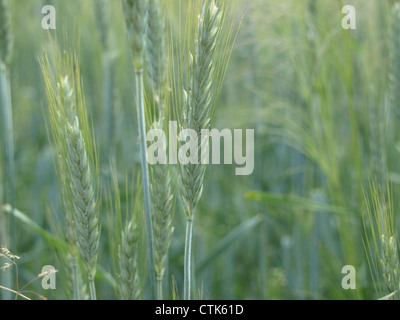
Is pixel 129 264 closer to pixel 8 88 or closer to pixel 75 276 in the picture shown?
pixel 75 276

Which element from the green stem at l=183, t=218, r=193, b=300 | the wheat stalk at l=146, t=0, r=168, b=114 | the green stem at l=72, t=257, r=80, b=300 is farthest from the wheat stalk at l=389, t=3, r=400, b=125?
the green stem at l=72, t=257, r=80, b=300

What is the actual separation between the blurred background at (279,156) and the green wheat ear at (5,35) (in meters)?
0.08

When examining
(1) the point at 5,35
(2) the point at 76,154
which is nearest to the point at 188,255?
(2) the point at 76,154

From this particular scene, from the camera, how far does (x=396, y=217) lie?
48.4 inches

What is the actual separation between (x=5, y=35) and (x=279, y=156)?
142 cm

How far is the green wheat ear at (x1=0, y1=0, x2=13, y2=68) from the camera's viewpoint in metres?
1.03

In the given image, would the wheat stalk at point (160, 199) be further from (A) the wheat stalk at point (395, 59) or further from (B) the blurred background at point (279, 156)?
(A) the wheat stalk at point (395, 59)

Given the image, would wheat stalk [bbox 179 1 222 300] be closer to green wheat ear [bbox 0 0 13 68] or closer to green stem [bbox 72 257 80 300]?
green stem [bbox 72 257 80 300]

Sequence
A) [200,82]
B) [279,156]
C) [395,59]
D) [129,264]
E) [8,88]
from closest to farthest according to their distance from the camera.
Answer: [200,82]
[129,264]
[8,88]
[395,59]
[279,156]

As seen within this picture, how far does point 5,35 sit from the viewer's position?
1.05 meters

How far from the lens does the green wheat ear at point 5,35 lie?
1.03 metres

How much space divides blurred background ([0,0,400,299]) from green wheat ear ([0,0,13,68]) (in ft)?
0.27

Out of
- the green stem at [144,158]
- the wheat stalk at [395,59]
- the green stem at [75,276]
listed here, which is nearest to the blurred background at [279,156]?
the wheat stalk at [395,59]
